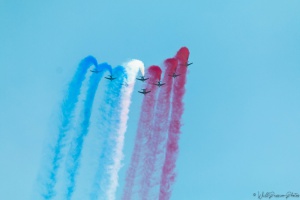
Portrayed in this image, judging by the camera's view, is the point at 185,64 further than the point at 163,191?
Yes

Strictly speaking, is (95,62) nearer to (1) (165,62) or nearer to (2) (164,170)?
(1) (165,62)

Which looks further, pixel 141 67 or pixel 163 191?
pixel 141 67

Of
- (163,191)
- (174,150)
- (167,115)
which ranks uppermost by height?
(167,115)

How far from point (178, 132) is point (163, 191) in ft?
17.3

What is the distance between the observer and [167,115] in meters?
39.3

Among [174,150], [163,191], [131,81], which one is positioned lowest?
[163,191]

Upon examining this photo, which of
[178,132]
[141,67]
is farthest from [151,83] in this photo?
[178,132]

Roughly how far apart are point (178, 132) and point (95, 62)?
31.6ft

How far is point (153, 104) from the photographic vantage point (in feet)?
130

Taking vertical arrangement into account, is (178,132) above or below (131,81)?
below

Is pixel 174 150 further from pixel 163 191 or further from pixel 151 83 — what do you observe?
pixel 151 83

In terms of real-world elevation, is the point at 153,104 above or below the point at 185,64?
below

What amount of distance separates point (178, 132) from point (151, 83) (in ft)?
16.4

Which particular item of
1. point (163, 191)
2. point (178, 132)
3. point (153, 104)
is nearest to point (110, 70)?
point (153, 104)
